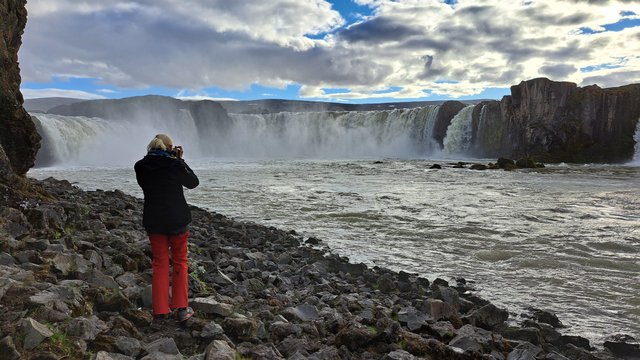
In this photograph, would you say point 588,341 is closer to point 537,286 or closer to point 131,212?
point 537,286

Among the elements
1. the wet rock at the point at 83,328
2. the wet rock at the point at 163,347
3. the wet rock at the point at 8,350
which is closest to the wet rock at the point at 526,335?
the wet rock at the point at 163,347

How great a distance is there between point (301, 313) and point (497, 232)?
9.61 meters

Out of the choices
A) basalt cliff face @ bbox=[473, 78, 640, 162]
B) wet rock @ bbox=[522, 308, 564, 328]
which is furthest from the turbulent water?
basalt cliff face @ bbox=[473, 78, 640, 162]

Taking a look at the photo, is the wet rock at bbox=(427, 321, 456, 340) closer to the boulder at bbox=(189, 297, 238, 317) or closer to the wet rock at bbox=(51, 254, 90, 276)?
the boulder at bbox=(189, 297, 238, 317)

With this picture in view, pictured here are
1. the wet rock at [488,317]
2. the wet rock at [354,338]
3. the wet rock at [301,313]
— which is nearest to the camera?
the wet rock at [354,338]

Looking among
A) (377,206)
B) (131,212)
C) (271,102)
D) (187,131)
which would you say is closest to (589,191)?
(377,206)

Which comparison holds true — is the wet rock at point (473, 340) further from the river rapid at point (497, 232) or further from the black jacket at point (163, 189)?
the black jacket at point (163, 189)

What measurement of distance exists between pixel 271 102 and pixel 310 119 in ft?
386

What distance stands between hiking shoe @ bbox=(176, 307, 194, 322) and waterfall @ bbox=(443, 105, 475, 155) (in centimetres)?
6493

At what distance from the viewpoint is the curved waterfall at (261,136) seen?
53594mm

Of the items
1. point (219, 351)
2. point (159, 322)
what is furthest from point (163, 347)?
point (159, 322)

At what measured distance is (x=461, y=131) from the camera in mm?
65875

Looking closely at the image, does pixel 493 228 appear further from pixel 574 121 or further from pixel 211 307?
pixel 574 121

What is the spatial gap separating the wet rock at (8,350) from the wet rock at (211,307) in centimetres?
200
